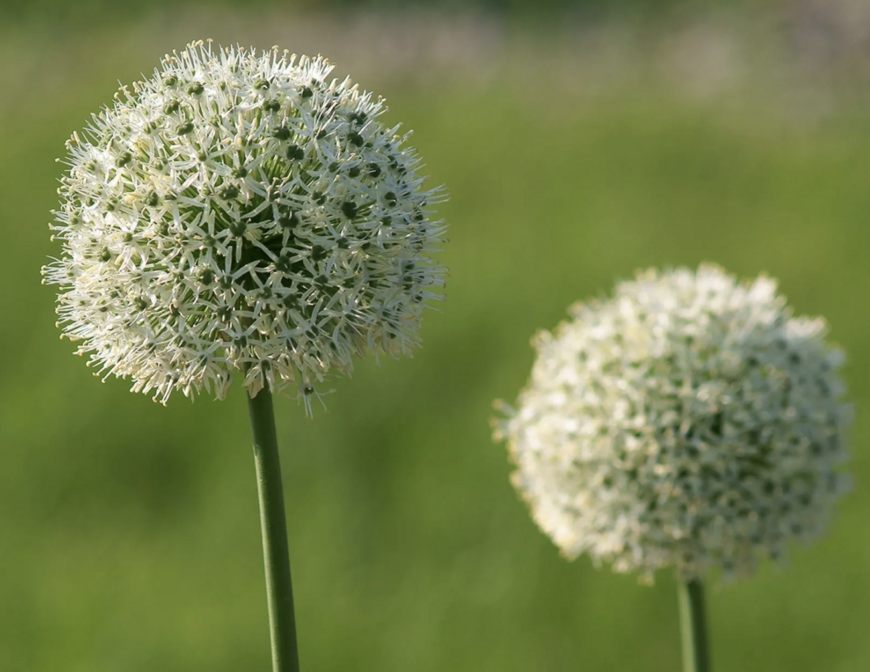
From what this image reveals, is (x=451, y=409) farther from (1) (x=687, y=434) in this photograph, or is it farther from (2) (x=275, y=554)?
(2) (x=275, y=554)

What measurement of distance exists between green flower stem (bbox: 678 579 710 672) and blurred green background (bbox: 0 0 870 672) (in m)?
3.27

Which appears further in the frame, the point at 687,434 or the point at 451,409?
the point at 451,409

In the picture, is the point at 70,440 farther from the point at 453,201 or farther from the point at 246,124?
the point at 246,124

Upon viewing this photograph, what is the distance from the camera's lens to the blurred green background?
6.30 metres

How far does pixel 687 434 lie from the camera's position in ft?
9.78

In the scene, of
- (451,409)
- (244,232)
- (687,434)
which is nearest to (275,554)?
(244,232)

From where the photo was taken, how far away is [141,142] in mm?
2109

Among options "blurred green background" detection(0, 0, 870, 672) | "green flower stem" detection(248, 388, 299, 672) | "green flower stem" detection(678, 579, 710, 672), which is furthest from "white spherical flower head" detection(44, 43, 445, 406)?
"blurred green background" detection(0, 0, 870, 672)

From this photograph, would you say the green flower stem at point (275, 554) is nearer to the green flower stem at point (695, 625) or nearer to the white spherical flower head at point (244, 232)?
the white spherical flower head at point (244, 232)

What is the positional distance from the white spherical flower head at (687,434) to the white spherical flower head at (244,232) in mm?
1018

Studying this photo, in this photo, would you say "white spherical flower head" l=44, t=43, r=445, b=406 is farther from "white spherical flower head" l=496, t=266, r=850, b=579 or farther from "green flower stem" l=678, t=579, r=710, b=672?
"green flower stem" l=678, t=579, r=710, b=672

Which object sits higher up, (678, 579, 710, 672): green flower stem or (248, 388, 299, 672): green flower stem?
(248, 388, 299, 672): green flower stem

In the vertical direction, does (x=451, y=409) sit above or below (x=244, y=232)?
above

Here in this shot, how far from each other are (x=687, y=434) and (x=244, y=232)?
1485 millimetres
